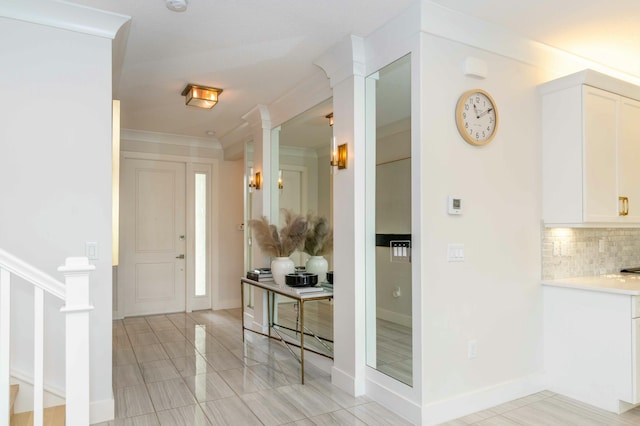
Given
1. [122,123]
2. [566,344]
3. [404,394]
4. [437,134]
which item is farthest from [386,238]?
[122,123]

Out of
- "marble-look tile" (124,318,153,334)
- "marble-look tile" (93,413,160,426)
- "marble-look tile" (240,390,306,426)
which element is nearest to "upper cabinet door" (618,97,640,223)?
"marble-look tile" (240,390,306,426)

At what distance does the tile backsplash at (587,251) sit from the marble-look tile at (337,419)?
6.04 ft

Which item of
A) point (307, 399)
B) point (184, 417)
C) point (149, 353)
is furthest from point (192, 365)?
point (307, 399)

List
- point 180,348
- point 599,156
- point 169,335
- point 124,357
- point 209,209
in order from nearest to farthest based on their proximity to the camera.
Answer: point 599,156, point 124,357, point 180,348, point 169,335, point 209,209

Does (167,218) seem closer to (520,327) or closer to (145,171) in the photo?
(145,171)

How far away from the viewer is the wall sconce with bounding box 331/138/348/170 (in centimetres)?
326

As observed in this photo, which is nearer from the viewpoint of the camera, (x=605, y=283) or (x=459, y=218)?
(x=459, y=218)

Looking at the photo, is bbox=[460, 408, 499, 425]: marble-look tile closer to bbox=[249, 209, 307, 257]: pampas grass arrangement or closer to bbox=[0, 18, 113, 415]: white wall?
bbox=[249, 209, 307, 257]: pampas grass arrangement

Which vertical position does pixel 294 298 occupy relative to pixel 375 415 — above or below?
above

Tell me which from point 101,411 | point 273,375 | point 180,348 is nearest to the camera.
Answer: point 101,411

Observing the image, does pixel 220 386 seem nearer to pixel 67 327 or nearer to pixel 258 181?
pixel 67 327

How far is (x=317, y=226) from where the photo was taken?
13.3 ft

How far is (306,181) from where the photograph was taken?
4.46m

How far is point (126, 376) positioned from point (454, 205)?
3.09 metres
